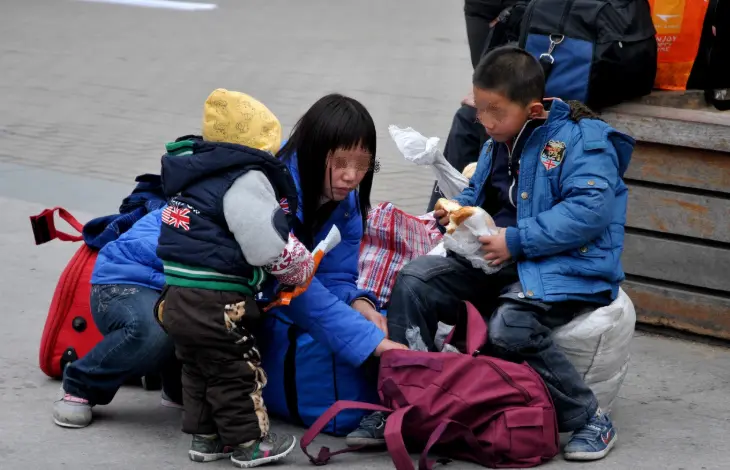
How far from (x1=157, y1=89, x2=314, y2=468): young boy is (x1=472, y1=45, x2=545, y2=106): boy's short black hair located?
69cm

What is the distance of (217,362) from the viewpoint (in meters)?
3.22

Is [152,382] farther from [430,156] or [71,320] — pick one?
[430,156]

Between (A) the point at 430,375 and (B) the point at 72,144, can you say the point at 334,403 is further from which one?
(B) the point at 72,144

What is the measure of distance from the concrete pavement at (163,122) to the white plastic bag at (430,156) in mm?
947

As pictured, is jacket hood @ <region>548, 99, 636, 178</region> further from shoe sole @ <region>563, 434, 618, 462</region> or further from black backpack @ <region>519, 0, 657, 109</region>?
shoe sole @ <region>563, 434, 618, 462</region>

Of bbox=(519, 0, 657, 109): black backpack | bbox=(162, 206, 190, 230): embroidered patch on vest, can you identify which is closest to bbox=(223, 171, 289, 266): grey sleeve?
bbox=(162, 206, 190, 230): embroidered patch on vest

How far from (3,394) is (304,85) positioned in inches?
239

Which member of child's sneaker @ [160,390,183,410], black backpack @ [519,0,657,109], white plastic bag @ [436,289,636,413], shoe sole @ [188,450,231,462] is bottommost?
child's sneaker @ [160,390,183,410]

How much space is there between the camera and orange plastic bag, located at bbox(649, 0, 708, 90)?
4.54 m

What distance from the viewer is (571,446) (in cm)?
338

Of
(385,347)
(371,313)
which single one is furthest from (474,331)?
(371,313)

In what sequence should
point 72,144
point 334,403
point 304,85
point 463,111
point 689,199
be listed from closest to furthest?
point 334,403 < point 689,199 < point 463,111 < point 72,144 < point 304,85

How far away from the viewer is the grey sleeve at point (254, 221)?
3.12m

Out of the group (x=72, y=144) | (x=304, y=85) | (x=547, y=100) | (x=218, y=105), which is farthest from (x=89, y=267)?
(x=304, y=85)
